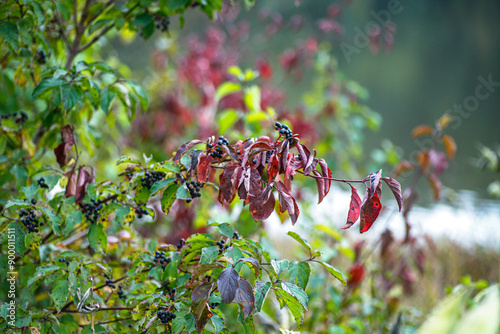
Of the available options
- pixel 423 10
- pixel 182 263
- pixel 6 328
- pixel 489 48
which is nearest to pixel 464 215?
pixel 182 263

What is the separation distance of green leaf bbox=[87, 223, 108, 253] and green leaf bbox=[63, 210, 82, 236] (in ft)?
0.12

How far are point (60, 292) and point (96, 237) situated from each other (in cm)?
13

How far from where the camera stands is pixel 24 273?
890mm

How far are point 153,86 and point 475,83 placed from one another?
20.4 ft

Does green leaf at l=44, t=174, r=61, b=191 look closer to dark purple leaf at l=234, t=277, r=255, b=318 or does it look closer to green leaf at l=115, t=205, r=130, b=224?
green leaf at l=115, t=205, r=130, b=224

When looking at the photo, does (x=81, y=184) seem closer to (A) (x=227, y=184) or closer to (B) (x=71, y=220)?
(B) (x=71, y=220)

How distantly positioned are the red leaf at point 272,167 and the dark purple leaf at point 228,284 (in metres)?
0.16

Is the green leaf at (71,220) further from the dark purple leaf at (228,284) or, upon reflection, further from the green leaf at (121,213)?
the dark purple leaf at (228,284)

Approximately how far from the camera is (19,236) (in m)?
0.77

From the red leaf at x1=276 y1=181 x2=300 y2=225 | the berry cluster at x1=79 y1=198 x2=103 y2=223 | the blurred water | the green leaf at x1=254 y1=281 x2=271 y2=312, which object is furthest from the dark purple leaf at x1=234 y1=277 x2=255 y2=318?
the blurred water

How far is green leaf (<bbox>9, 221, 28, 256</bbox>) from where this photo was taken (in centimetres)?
77

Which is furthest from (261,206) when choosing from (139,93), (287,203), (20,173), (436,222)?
(436,222)

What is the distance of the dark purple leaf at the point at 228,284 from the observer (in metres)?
0.61

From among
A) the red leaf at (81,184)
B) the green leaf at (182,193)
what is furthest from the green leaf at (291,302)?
the red leaf at (81,184)
